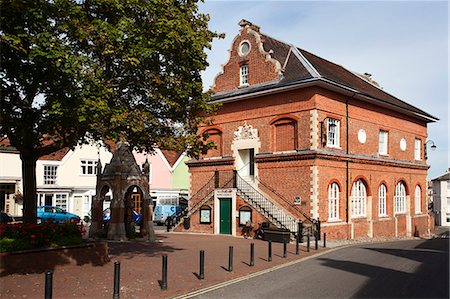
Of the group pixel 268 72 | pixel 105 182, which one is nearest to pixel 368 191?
pixel 268 72

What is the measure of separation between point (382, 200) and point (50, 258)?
77.4 feet

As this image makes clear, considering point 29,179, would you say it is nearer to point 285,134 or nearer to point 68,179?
point 285,134

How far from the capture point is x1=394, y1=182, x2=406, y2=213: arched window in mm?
32775

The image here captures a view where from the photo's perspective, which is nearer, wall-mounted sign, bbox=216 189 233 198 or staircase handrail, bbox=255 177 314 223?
staircase handrail, bbox=255 177 314 223

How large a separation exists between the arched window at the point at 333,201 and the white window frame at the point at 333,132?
93.1 inches

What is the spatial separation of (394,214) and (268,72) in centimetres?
1358

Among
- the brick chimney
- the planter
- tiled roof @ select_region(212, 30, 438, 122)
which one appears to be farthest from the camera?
the brick chimney

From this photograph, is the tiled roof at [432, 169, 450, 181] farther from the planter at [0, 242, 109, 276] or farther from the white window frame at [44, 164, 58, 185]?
the planter at [0, 242, 109, 276]

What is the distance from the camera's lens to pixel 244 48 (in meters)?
29.8

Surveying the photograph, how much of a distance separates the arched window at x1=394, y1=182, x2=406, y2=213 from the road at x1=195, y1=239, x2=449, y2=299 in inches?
620

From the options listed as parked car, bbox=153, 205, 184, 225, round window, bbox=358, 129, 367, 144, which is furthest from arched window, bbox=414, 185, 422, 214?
parked car, bbox=153, 205, 184, 225

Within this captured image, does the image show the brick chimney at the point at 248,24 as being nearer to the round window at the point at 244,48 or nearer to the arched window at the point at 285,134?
the round window at the point at 244,48

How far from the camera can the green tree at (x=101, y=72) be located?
34.5 ft

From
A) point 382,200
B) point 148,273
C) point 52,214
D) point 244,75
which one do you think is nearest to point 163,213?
point 52,214
